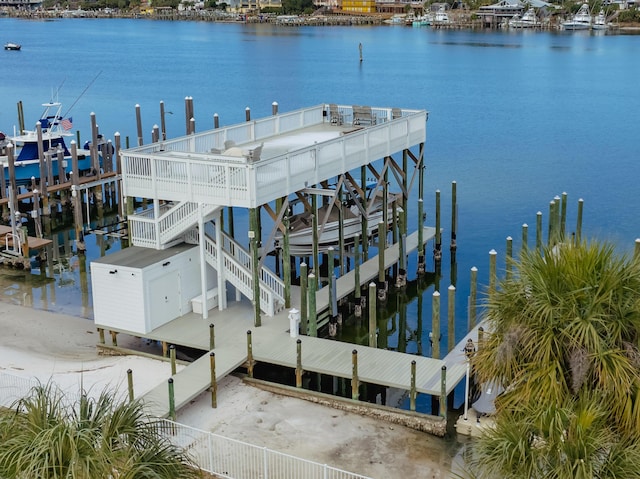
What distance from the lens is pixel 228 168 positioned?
2228 cm

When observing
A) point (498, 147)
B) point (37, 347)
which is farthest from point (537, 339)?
point (498, 147)

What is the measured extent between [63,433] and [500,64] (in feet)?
370

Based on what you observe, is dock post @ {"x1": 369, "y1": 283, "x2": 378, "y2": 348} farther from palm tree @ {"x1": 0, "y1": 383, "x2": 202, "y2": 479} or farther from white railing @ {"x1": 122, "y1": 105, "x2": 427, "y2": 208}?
palm tree @ {"x1": 0, "y1": 383, "x2": 202, "y2": 479}

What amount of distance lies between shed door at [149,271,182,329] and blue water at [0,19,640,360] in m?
9.27

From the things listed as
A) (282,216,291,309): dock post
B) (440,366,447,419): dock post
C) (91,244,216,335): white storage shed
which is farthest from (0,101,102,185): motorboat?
(440,366,447,419): dock post

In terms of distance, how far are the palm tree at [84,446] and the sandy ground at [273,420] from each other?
5.20m

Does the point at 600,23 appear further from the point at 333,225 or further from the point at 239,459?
the point at 239,459

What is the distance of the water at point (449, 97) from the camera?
136 feet

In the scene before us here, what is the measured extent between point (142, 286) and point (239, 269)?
9.27ft

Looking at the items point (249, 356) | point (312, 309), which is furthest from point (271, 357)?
point (312, 309)

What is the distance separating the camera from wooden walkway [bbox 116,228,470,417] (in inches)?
795

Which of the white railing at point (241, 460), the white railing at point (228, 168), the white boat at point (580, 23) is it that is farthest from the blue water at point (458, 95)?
the white boat at point (580, 23)

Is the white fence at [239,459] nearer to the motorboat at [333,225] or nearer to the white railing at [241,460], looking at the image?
the white railing at [241,460]

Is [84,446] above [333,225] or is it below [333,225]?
above
